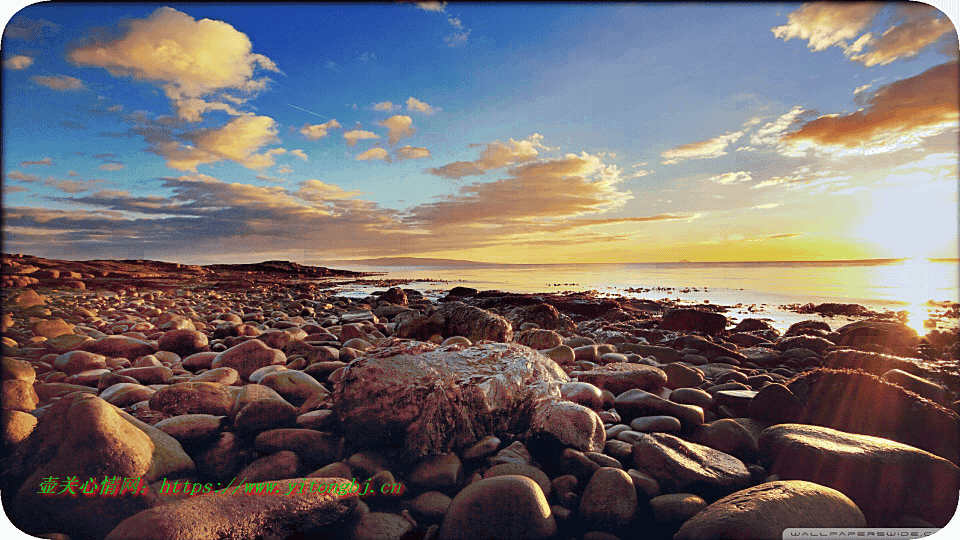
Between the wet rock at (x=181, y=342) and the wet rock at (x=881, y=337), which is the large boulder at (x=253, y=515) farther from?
A: the wet rock at (x=881, y=337)

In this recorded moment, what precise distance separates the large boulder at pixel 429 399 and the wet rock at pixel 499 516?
530 mm

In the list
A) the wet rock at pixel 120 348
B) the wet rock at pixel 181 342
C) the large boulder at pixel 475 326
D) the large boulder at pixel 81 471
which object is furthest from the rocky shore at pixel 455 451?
the large boulder at pixel 475 326

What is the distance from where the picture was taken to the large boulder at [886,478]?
2.20m

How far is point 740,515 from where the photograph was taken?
6.18 ft

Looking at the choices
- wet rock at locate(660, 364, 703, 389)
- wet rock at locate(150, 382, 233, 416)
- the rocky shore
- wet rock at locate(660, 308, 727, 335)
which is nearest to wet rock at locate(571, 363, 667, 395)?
the rocky shore

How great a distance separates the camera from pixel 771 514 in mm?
1883

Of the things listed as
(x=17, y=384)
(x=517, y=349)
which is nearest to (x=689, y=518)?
(x=517, y=349)

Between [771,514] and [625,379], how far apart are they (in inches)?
81.6

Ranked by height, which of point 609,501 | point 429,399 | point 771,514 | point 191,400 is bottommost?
point 609,501

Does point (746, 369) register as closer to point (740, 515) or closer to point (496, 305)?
point (740, 515)

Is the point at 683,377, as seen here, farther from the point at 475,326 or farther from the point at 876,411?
the point at 475,326

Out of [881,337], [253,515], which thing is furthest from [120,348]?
[881,337]

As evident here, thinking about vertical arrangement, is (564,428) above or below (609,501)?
above

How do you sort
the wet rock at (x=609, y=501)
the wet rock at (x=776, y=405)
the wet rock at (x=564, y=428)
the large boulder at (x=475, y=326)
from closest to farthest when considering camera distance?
1. the wet rock at (x=609, y=501)
2. the wet rock at (x=564, y=428)
3. the wet rock at (x=776, y=405)
4. the large boulder at (x=475, y=326)
